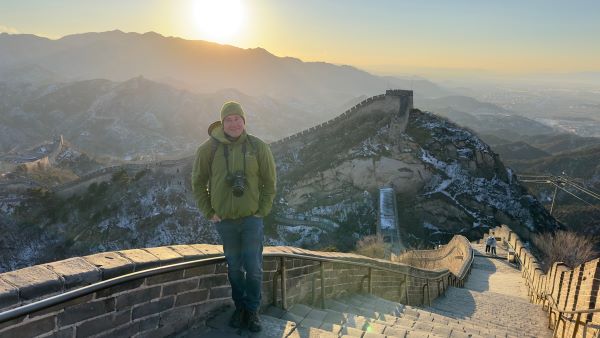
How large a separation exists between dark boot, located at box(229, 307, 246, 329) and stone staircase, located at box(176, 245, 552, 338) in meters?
0.06

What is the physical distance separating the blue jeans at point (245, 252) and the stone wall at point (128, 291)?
0.64 feet

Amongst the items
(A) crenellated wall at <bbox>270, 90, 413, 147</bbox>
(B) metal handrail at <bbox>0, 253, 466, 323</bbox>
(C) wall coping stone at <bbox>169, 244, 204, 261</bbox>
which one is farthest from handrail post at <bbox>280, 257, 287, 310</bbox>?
(A) crenellated wall at <bbox>270, 90, 413, 147</bbox>

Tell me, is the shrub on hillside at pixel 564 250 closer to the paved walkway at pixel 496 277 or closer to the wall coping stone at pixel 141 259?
the paved walkway at pixel 496 277

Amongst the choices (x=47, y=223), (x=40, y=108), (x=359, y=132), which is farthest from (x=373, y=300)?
(x=40, y=108)

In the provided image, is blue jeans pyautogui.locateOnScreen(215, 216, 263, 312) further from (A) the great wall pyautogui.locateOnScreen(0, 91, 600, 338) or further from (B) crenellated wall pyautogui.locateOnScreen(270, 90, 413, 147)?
(B) crenellated wall pyautogui.locateOnScreen(270, 90, 413, 147)

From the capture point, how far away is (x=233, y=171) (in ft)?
14.8

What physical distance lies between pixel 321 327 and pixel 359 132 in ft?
145

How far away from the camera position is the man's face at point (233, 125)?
14.7ft

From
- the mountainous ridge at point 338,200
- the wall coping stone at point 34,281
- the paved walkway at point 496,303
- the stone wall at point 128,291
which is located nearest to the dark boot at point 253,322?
the stone wall at point 128,291

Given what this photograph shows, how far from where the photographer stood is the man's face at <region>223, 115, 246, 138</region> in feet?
14.7

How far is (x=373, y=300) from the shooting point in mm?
8125

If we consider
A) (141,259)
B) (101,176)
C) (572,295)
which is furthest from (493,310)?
(101,176)

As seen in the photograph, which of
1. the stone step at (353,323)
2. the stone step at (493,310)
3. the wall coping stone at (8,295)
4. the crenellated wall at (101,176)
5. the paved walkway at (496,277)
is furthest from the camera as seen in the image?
the crenellated wall at (101,176)

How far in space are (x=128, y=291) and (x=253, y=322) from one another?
1.34 metres
